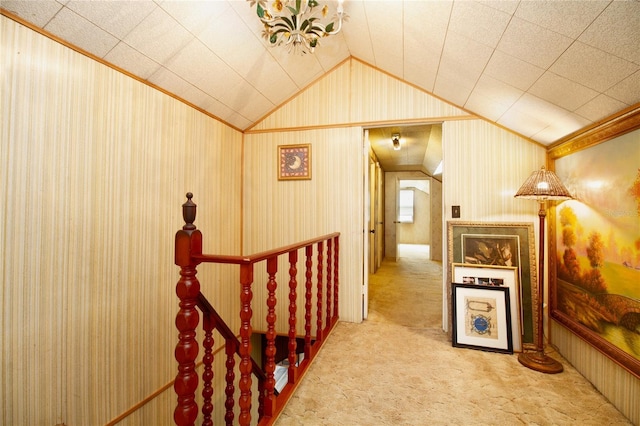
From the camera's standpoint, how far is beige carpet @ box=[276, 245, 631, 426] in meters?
1.54

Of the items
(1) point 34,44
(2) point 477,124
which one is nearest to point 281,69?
(1) point 34,44

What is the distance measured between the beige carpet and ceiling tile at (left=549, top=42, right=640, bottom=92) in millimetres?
1784

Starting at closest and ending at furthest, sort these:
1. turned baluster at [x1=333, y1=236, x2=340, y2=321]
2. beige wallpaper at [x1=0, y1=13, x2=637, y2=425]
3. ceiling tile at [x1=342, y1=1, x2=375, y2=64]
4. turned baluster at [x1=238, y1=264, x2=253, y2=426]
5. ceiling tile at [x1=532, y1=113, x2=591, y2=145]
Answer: turned baluster at [x1=238, y1=264, x2=253, y2=426] < beige wallpaper at [x1=0, y1=13, x2=637, y2=425] < ceiling tile at [x1=532, y1=113, x2=591, y2=145] < ceiling tile at [x1=342, y1=1, x2=375, y2=64] < turned baluster at [x1=333, y1=236, x2=340, y2=321]

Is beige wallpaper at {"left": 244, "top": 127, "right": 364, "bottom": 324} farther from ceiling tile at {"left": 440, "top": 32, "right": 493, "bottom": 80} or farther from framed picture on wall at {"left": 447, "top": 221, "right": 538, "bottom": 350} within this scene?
ceiling tile at {"left": 440, "top": 32, "right": 493, "bottom": 80}

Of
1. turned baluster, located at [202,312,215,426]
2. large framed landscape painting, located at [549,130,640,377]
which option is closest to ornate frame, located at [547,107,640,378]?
large framed landscape painting, located at [549,130,640,377]

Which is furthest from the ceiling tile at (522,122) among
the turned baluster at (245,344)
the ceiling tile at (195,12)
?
the turned baluster at (245,344)

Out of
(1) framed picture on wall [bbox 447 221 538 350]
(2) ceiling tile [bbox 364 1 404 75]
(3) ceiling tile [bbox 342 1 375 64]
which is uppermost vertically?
(3) ceiling tile [bbox 342 1 375 64]

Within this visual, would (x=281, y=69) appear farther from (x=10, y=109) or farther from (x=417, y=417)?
(x=417, y=417)

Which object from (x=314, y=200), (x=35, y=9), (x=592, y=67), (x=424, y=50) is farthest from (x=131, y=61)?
(x=592, y=67)

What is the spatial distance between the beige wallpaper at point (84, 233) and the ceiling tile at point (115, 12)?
0.25 meters

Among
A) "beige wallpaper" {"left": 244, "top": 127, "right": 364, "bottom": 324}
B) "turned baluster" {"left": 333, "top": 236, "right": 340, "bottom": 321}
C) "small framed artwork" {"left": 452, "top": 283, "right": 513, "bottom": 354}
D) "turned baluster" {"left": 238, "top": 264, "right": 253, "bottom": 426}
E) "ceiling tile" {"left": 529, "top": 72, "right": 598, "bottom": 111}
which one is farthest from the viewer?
"beige wallpaper" {"left": 244, "top": 127, "right": 364, "bottom": 324}

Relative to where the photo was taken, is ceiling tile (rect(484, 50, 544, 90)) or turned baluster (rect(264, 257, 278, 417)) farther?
ceiling tile (rect(484, 50, 544, 90))

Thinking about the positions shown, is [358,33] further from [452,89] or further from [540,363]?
[540,363]

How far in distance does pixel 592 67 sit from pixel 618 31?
26 centimetres
